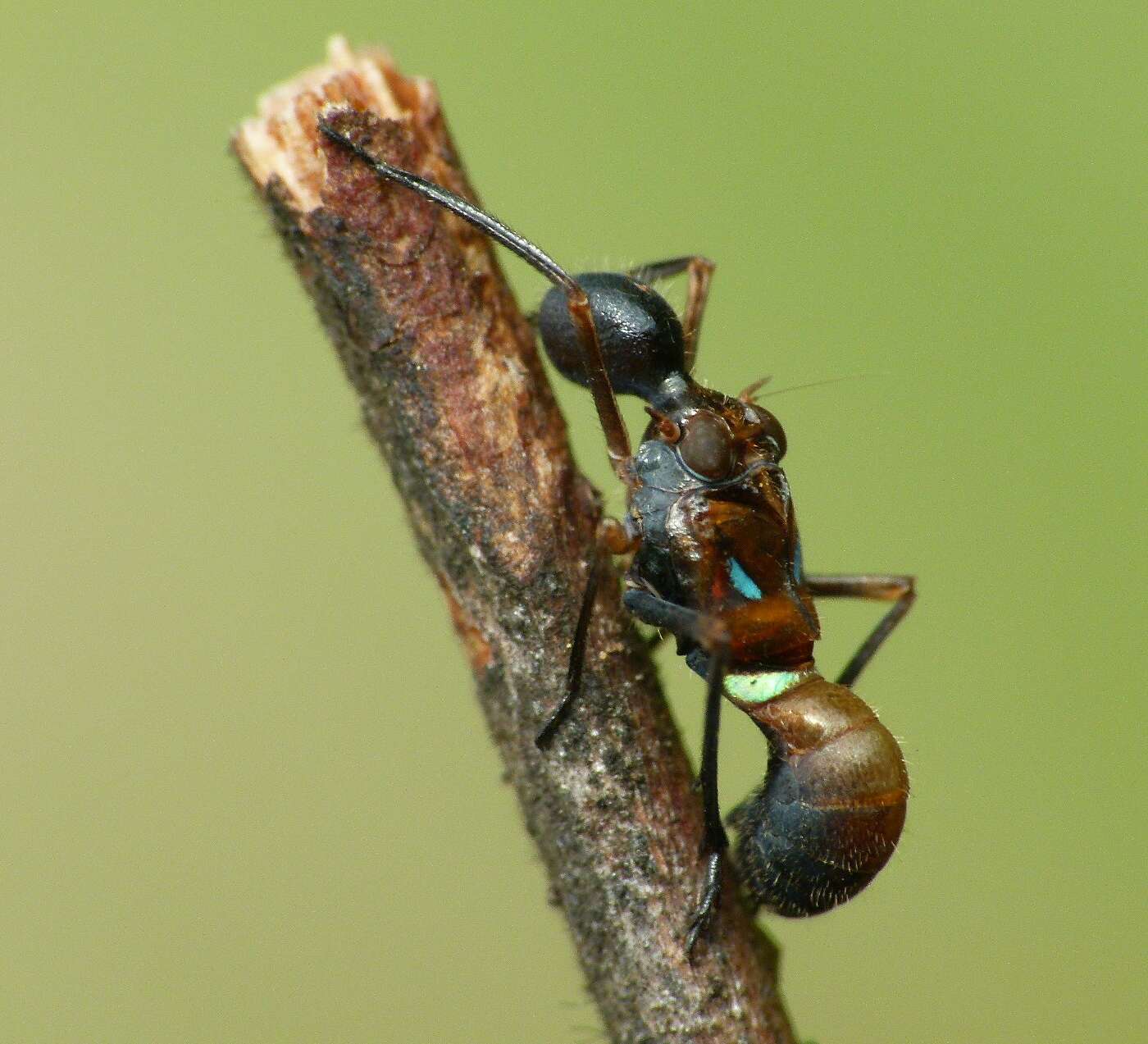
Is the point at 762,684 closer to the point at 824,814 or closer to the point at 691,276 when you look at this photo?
the point at 824,814

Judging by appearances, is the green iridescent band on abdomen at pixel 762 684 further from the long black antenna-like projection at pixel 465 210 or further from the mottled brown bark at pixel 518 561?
the long black antenna-like projection at pixel 465 210

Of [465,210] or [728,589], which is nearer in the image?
[465,210]

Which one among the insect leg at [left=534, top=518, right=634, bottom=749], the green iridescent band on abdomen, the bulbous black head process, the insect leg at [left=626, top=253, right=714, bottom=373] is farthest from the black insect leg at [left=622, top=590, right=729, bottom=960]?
the insect leg at [left=626, top=253, right=714, bottom=373]

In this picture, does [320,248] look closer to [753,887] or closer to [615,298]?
[615,298]

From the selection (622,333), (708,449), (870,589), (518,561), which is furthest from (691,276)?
(518,561)

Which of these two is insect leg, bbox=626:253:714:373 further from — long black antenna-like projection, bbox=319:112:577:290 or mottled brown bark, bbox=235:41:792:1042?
mottled brown bark, bbox=235:41:792:1042

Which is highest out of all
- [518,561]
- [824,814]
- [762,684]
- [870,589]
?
[518,561]

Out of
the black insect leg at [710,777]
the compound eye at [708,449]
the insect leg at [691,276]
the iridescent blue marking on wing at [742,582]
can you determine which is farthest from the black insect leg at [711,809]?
the insect leg at [691,276]

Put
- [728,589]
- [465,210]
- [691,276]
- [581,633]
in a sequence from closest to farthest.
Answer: [581,633], [465,210], [728,589], [691,276]

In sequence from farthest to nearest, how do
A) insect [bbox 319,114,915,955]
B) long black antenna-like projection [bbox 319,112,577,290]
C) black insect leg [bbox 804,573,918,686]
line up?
black insect leg [bbox 804,573,918,686] → insect [bbox 319,114,915,955] → long black antenna-like projection [bbox 319,112,577,290]
